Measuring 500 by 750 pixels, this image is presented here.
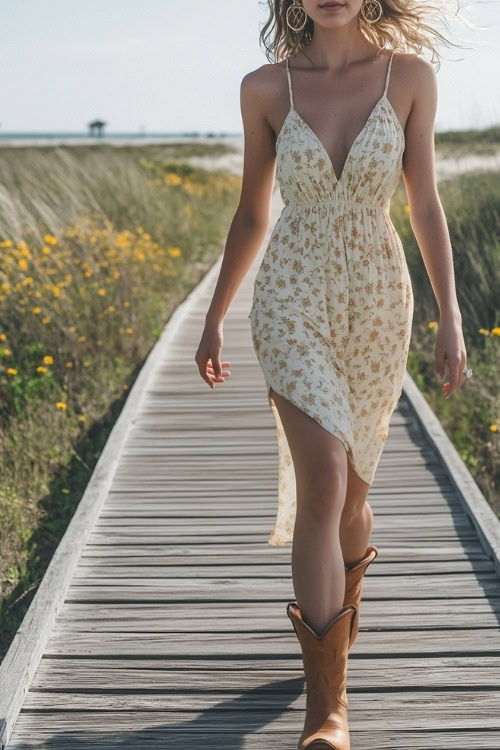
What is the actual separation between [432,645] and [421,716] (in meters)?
0.40

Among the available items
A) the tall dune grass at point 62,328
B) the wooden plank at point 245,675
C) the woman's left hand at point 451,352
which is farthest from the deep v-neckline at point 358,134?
the tall dune grass at point 62,328

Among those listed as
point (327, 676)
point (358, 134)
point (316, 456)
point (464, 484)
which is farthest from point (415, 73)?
point (464, 484)

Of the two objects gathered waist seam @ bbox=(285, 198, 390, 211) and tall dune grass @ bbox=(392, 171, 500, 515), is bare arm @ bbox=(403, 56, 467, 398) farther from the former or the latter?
tall dune grass @ bbox=(392, 171, 500, 515)

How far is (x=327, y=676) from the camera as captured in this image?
2455 mm

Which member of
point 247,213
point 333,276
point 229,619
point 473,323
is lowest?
point 473,323

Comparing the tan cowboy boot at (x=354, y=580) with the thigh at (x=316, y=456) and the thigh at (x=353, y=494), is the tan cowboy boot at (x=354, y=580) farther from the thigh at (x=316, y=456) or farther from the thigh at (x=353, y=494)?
the thigh at (x=316, y=456)

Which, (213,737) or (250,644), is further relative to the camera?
(250,644)

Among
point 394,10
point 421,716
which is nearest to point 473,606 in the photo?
point 421,716

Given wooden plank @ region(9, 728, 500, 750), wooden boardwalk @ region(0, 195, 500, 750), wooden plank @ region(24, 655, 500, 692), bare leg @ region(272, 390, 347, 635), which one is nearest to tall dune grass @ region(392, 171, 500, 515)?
wooden boardwalk @ region(0, 195, 500, 750)

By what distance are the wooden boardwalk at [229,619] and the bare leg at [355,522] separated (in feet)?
1.20

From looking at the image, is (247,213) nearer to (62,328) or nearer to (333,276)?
(333,276)

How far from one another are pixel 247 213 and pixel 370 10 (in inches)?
26.1

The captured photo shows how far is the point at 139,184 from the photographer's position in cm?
1344

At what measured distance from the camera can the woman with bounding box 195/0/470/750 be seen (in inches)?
95.5
